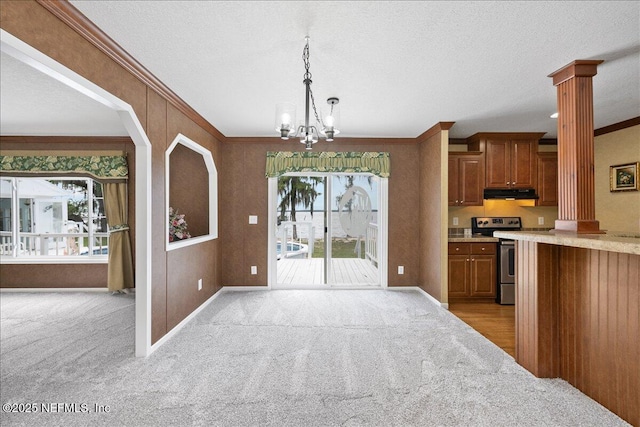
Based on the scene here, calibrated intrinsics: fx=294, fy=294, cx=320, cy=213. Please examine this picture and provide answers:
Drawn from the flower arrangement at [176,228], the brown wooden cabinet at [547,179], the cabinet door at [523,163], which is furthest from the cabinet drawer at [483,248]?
the flower arrangement at [176,228]

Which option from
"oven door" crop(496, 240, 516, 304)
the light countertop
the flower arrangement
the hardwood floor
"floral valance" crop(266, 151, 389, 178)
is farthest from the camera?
"floral valance" crop(266, 151, 389, 178)

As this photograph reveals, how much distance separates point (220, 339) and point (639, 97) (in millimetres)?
5020

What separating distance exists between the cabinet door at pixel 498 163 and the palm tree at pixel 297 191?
2.58 metres

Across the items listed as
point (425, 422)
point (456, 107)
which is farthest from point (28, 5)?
point (456, 107)

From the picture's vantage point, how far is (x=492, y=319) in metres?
3.56

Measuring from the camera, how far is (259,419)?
1.83 meters

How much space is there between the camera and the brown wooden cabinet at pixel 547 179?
449 centimetres

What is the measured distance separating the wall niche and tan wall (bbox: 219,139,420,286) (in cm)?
31

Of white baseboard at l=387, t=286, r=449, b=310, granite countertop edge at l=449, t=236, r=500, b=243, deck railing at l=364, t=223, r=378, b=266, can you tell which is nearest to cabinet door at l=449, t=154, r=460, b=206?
granite countertop edge at l=449, t=236, r=500, b=243

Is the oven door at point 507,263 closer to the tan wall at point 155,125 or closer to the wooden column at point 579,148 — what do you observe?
the wooden column at point 579,148

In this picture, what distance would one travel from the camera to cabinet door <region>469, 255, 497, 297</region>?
4211 mm

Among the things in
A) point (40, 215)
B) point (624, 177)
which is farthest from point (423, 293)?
point (40, 215)

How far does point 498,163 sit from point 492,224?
38.1 inches

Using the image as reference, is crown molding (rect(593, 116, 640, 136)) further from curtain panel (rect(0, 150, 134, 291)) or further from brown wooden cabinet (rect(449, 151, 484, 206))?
curtain panel (rect(0, 150, 134, 291))
